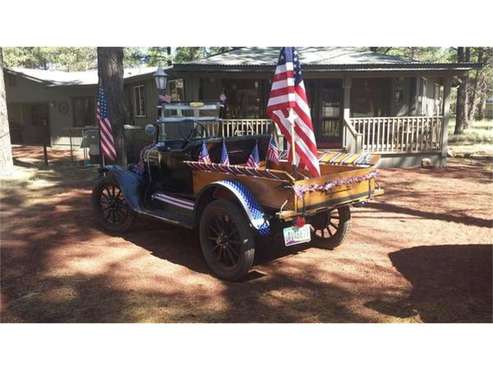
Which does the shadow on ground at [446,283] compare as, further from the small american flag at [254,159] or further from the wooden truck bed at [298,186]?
the small american flag at [254,159]

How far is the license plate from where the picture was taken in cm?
469

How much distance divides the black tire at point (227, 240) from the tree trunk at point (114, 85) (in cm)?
668

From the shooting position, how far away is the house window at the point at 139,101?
69.9 feet

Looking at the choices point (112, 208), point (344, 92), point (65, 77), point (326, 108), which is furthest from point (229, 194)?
point (65, 77)

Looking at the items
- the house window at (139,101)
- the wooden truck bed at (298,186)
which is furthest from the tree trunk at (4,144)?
the wooden truck bed at (298,186)

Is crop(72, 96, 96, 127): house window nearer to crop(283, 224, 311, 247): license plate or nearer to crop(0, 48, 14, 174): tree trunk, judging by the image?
crop(0, 48, 14, 174): tree trunk

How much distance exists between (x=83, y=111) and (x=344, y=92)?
47.4ft

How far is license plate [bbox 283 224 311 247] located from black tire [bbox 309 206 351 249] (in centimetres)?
85

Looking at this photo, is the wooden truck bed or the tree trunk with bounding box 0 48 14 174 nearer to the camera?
the wooden truck bed

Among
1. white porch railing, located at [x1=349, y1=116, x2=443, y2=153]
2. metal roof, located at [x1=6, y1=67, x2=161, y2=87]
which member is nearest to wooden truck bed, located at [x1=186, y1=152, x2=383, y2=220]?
white porch railing, located at [x1=349, y1=116, x2=443, y2=153]

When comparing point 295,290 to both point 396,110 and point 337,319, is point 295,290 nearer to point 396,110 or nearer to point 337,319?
point 337,319

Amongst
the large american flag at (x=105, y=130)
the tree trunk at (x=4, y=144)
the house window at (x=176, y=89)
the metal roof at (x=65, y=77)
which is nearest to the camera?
the large american flag at (x=105, y=130)

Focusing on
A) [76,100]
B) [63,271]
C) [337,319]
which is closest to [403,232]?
[337,319]

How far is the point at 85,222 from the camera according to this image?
7.31m
